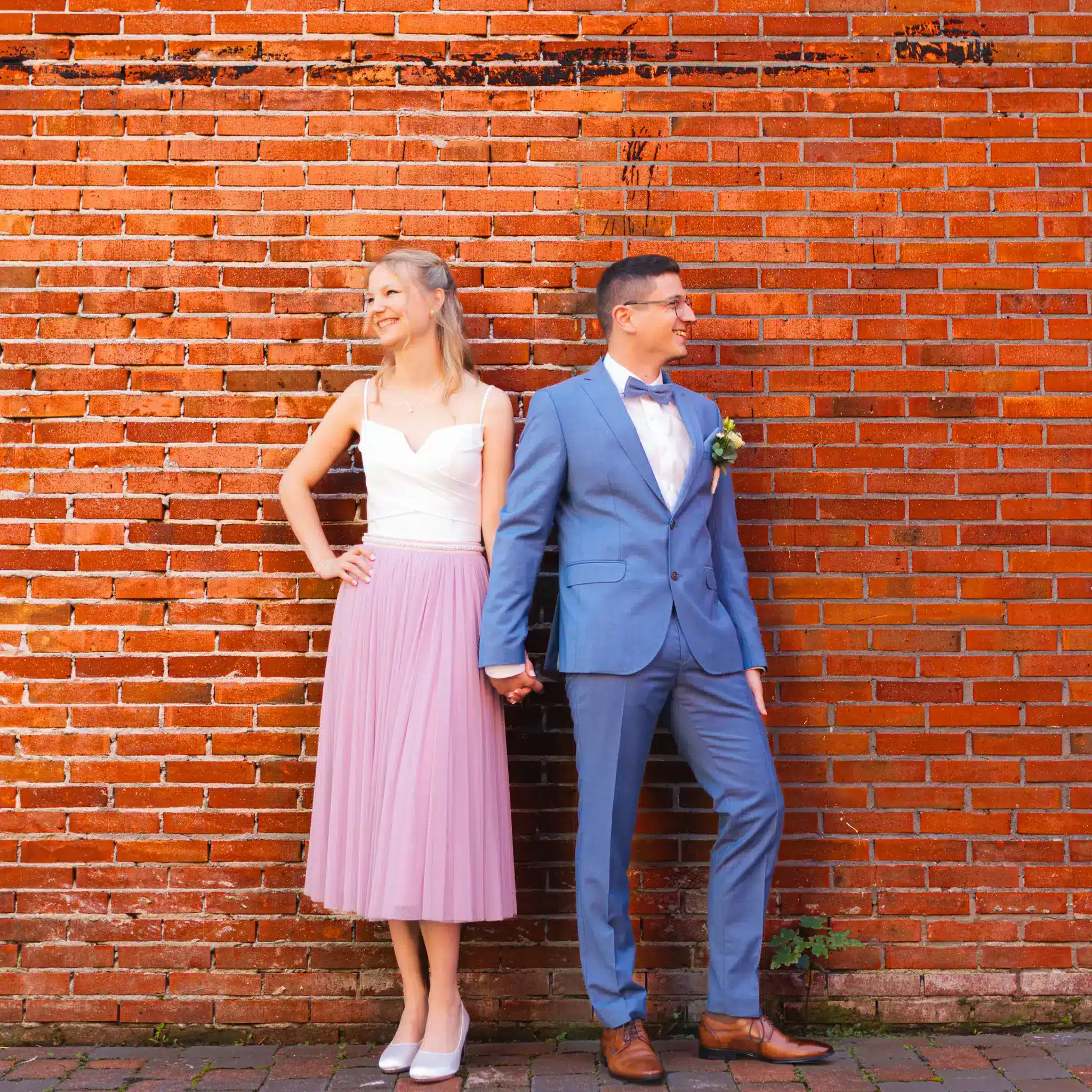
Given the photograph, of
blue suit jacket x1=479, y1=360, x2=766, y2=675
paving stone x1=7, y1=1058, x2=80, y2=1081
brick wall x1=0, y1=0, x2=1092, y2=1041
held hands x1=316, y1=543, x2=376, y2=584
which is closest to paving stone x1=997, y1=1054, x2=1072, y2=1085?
brick wall x1=0, y1=0, x2=1092, y2=1041

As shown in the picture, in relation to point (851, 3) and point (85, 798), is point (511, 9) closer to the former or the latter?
point (851, 3)

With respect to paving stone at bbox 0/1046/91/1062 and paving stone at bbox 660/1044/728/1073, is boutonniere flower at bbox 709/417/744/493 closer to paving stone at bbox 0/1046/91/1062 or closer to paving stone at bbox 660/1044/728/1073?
paving stone at bbox 660/1044/728/1073

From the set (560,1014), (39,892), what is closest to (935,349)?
(560,1014)

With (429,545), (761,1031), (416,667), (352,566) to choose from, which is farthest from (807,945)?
(352,566)

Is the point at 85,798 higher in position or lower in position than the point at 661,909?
higher

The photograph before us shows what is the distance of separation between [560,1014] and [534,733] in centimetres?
97

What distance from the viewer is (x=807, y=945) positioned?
3.75 metres

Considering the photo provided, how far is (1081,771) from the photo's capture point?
3871mm

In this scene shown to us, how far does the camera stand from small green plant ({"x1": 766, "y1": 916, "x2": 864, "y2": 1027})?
373cm

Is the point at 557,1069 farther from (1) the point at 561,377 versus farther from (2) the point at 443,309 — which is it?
(2) the point at 443,309

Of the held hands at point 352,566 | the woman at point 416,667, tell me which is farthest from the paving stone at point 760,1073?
the held hands at point 352,566

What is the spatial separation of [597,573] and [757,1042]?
156 cm

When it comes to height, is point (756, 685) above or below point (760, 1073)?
above

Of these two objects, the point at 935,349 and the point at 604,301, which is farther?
the point at 935,349
